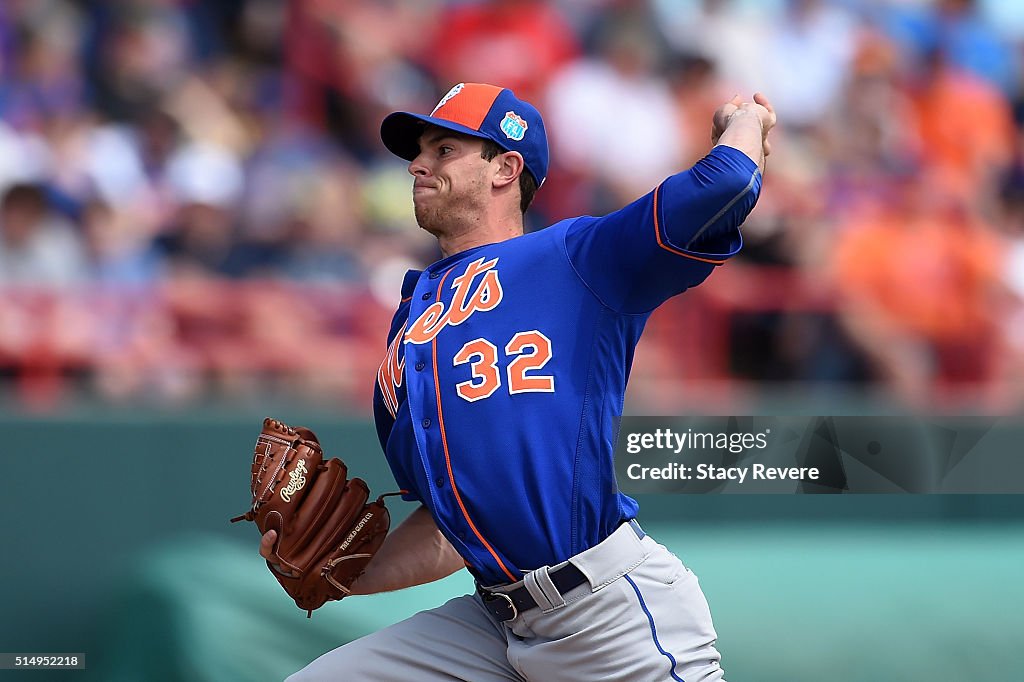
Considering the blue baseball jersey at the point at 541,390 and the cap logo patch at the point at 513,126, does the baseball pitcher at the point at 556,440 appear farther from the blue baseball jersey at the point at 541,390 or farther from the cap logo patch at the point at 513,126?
the cap logo patch at the point at 513,126

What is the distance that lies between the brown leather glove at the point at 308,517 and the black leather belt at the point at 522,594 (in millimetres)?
323

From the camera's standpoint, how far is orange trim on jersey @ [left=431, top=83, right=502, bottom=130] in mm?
2555

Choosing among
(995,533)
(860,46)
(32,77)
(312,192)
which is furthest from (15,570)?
(860,46)

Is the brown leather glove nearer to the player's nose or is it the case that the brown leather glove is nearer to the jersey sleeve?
the player's nose

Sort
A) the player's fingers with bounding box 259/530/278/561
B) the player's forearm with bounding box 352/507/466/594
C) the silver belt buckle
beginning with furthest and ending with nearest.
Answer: the player's forearm with bounding box 352/507/466/594 → the player's fingers with bounding box 259/530/278/561 → the silver belt buckle

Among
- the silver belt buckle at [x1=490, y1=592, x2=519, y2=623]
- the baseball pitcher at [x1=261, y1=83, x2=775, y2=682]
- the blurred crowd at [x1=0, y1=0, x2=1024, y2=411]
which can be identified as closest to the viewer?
the baseball pitcher at [x1=261, y1=83, x2=775, y2=682]

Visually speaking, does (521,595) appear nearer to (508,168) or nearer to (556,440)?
(556,440)

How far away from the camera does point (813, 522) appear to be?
4.51 m

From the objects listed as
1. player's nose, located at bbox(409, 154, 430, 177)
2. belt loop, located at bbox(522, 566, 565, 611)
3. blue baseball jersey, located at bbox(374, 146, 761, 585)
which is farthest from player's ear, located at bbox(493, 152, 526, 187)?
belt loop, located at bbox(522, 566, 565, 611)

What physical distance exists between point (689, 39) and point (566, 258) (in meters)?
3.88

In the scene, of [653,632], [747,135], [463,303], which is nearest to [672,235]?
[747,135]

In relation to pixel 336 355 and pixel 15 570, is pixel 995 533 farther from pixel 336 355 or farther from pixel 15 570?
pixel 15 570

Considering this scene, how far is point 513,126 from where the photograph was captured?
2.61m

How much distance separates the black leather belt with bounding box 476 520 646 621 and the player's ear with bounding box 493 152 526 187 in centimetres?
73
